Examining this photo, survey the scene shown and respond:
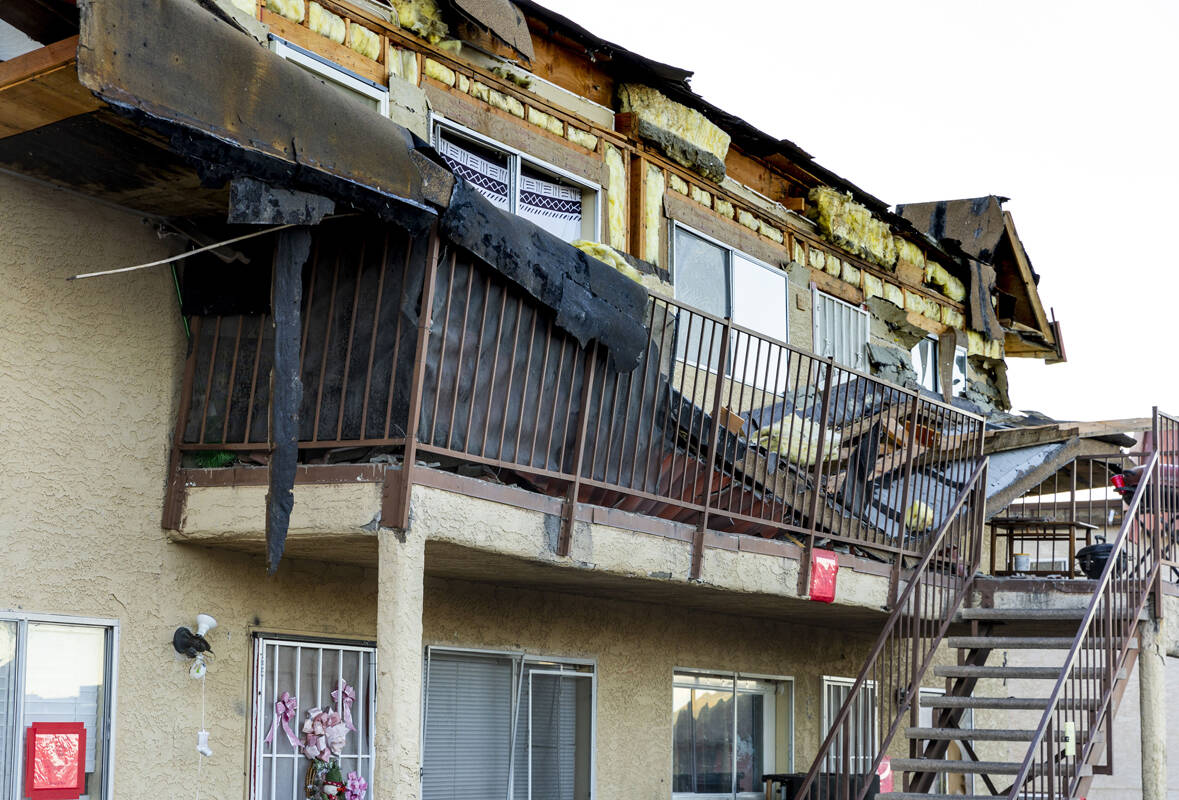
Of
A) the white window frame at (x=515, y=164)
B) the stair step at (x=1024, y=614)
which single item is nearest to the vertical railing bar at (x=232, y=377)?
the white window frame at (x=515, y=164)

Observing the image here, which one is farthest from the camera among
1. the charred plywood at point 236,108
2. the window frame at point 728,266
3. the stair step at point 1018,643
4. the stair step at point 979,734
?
the window frame at point 728,266

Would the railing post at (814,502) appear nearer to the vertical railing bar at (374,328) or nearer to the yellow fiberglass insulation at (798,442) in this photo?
the yellow fiberglass insulation at (798,442)

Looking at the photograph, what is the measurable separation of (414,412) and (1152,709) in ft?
22.3

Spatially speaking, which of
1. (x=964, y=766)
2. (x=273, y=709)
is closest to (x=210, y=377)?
(x=273, y=709)

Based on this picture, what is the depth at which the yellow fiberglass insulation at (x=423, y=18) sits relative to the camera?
9.00 metres

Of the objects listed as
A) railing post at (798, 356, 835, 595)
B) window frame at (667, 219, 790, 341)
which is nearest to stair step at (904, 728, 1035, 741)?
railing post at (798, 356, 835, 595)

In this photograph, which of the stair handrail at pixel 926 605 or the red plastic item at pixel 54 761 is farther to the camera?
the stair handrail at pixel 926 605

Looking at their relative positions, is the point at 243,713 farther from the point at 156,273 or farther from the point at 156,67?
the point at 156,67

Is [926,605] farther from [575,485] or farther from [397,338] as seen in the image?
[397,338]

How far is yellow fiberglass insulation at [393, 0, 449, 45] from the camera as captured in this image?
9000 millimetres

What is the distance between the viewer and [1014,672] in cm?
968

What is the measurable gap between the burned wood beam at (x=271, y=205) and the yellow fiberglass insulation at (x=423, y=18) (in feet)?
11.0

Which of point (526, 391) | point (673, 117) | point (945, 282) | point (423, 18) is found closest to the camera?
point (526, 391)

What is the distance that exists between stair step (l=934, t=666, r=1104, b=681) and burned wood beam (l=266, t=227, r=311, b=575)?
221 inches
